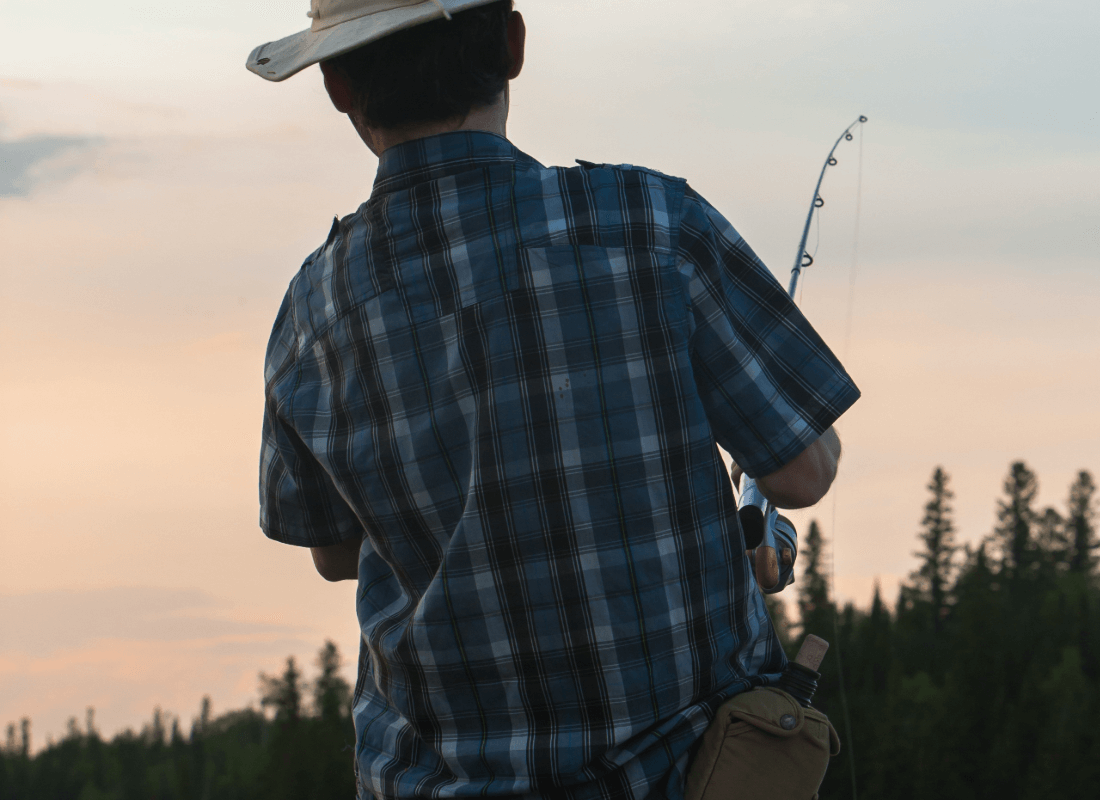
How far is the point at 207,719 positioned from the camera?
119m

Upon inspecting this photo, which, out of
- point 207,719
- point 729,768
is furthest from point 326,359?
point 207,719

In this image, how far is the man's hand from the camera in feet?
A: 8.84

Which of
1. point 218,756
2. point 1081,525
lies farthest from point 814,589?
point 218,756

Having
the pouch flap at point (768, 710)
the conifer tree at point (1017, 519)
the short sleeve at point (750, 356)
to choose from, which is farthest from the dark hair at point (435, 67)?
the conifer tree at point (1017, 519)

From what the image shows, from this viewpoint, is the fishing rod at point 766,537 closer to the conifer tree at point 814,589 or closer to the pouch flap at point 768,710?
the pouch flap at point 768,710

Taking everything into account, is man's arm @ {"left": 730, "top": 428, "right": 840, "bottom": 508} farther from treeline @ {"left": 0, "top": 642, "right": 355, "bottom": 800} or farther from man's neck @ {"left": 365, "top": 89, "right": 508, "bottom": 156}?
treeline @ {"left": 0, "top": 642, "right": 355, "bottom": 800}

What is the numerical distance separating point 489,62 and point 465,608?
972 millimetres

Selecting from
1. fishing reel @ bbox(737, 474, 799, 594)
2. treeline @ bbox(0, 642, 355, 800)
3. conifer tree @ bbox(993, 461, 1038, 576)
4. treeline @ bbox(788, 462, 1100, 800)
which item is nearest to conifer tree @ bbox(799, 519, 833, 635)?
treeline @ bbox(788, 462, 1100, 800)

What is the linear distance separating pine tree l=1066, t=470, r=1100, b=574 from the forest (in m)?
0.12

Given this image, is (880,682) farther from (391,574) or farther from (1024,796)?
(391,574)

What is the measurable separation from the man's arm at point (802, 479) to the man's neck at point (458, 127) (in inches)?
31.5

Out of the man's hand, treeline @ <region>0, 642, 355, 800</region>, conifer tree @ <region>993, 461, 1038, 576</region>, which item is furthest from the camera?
conifer tree @ <region>993, 461, 1038, 576</region>

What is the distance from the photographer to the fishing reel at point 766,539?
95.5 inches

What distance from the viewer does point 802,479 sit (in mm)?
2271
